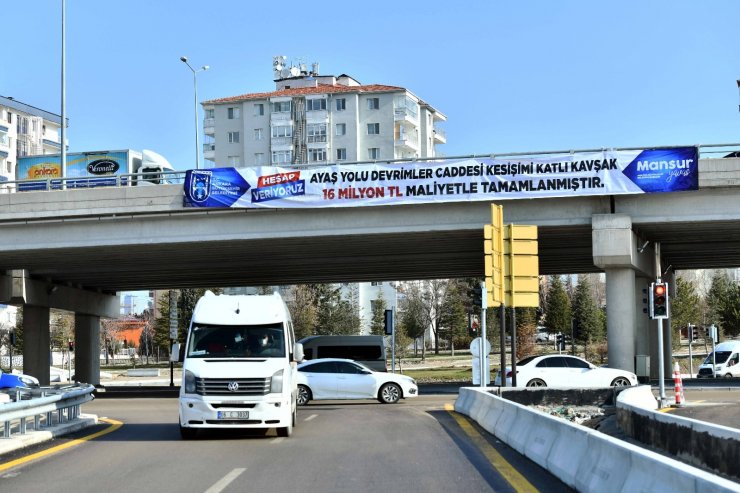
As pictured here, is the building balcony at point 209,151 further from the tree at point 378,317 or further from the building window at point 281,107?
the tree at point 378,317

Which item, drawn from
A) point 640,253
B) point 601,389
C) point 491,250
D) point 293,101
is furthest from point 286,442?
point 293,101

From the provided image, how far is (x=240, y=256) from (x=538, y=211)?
1307cm

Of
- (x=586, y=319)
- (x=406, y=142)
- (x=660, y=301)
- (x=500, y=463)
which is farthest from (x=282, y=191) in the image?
(x=406, y=142)

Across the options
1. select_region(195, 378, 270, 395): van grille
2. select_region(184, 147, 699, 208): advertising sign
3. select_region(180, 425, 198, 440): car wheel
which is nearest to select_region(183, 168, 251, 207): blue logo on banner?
select_region(184, 147, 699, 208): advertising sign

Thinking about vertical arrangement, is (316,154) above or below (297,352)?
above

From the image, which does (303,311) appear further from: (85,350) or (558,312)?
(85,350)

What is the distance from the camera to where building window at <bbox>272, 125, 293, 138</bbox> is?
343ft

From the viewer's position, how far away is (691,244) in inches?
1647

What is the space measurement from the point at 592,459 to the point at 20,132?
12730 centimetres

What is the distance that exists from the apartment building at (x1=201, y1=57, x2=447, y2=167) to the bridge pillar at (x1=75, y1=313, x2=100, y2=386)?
5048 centimetres

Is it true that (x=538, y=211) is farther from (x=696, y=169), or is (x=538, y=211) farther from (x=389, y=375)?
(x=389, y=375)

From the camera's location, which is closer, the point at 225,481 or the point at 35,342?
the point at 225,481

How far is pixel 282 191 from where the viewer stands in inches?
1361

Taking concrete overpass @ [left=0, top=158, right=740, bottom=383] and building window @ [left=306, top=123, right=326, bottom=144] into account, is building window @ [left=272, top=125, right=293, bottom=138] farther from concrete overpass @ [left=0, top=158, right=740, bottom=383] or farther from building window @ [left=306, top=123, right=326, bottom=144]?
concrete overpass @ [left=0, top=158, right=740, bottom=383]
